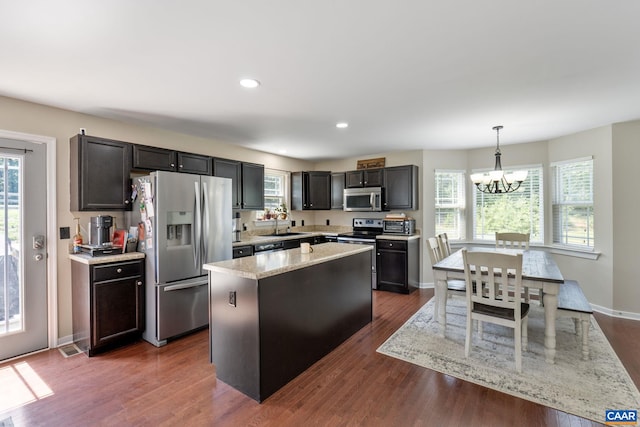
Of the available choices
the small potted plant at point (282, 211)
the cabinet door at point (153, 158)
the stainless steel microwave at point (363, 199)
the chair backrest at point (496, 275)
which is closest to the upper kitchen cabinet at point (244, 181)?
the cabinet door at point (153, 158)

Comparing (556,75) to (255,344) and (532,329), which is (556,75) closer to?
(532,329)

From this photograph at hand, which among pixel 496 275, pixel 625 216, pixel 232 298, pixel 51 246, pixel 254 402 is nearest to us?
pixel 254 402

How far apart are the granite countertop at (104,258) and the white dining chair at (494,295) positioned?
10.7 feet

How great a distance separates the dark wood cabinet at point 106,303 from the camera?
2.81 metres

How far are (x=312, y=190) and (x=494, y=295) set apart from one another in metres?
3.94

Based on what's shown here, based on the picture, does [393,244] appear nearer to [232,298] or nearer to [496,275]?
[496,275]

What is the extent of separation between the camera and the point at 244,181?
4.69m

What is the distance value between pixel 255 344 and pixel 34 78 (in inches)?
108

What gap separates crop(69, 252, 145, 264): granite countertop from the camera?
9.21 ft

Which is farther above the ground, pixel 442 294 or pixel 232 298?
pixel 232 298

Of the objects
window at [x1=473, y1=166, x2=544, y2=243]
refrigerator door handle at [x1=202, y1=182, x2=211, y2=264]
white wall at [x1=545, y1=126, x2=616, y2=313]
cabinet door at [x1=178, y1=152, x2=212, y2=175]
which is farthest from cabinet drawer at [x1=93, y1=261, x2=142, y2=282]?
white wall at [x1=545, y1=126, x2=616, y2=313]

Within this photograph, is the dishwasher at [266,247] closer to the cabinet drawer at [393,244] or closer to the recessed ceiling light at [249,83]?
the cabinet drawer at [393,244]

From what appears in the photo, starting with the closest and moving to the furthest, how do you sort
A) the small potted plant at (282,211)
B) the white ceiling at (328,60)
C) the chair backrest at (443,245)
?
1. the white ceiling at (328,60)
2. the chair backrest at (443,245)
3. the small potted plant at (282,211)

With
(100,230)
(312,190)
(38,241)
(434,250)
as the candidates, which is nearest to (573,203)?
(434,250)
